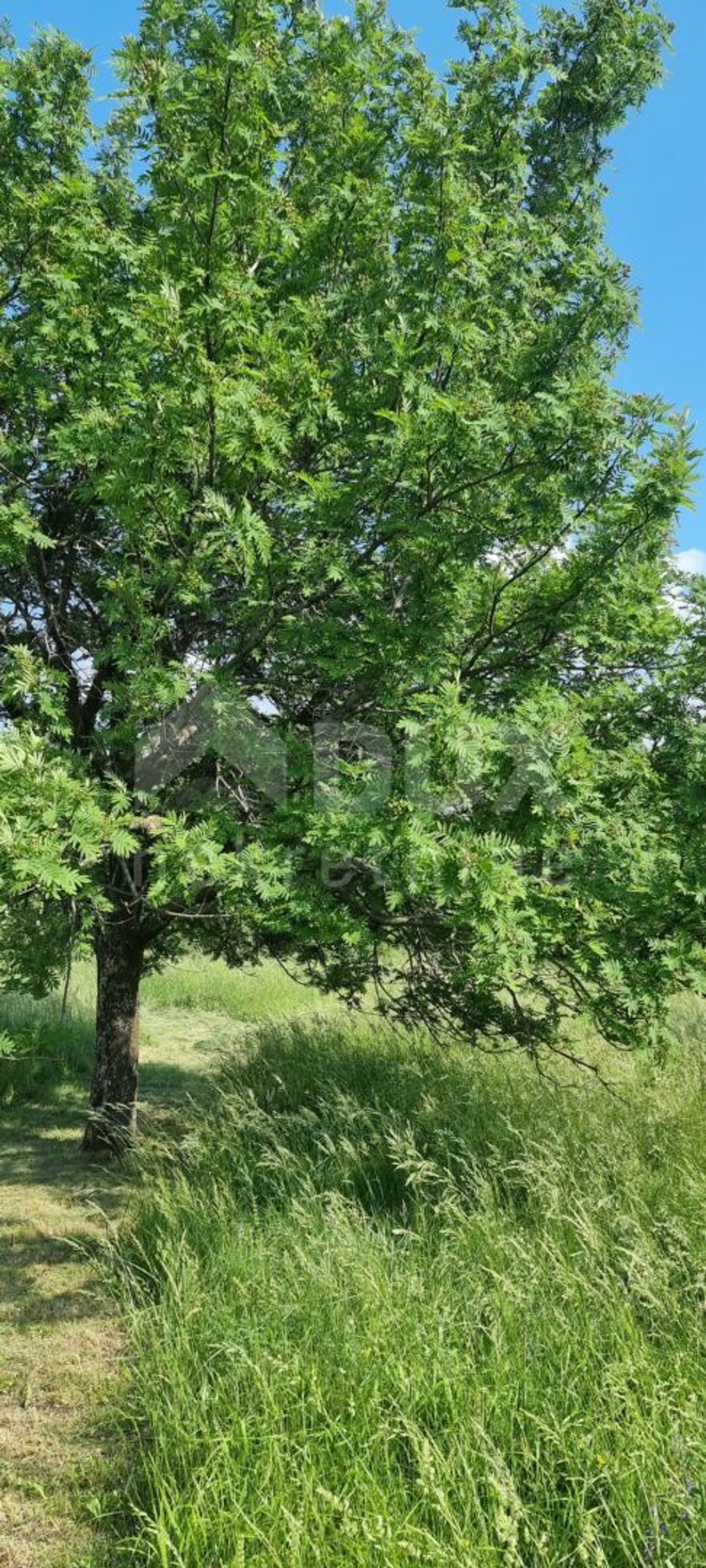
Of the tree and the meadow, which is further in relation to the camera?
the tree

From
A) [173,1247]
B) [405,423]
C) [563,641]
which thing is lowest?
[173,1247]

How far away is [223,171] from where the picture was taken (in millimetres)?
4008

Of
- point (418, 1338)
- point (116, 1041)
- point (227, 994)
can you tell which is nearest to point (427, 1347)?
point (418, 1338)

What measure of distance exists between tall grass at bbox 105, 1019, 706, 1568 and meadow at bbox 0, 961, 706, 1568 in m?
0.02

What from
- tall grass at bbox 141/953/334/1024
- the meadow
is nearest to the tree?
the meadow

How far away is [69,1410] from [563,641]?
4.54 meters

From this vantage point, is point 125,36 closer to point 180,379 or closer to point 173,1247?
point 180,379

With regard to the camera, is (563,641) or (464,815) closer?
(464,815)

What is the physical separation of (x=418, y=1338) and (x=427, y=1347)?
44mm

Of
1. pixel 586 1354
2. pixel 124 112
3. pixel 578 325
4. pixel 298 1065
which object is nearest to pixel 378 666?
pixel 578 325

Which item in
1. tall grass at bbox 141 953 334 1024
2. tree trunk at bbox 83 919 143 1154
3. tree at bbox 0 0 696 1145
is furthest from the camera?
tall grass at bbox 141 953 334 1024

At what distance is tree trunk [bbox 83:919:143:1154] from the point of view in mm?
7141

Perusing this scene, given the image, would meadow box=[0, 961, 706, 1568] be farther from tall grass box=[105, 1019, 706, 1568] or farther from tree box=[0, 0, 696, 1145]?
tree box=[0, 0, 696, 1145]

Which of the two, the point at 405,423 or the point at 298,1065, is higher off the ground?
the point at 405,423
